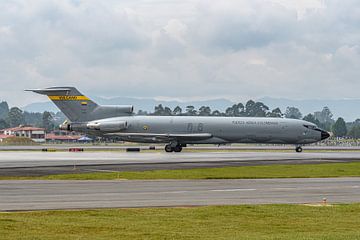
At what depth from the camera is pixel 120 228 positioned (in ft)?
73.3

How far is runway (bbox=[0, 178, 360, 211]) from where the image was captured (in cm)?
2955

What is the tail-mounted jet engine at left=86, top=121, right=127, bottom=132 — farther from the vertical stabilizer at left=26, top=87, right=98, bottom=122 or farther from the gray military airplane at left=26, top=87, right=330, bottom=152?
the vertical stabilizer at left=26, top=87, right=98, bottom=122

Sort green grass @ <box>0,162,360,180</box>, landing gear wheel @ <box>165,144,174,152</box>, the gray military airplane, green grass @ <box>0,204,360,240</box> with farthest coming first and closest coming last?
landing gear wheel @ <box>165,144,174,152</box> → the gray military airplane → green grass @ <box>0,162,360,180</box> → green grass @ <box>0,204,360,240</box>

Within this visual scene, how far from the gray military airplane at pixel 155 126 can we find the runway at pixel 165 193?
45849 millimetres

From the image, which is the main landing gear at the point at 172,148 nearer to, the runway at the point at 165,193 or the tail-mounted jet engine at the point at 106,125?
the tail-mounted jet engine at the point at 106,125

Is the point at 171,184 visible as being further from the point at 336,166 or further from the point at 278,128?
the point at 278,128

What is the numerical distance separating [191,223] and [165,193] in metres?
10.4

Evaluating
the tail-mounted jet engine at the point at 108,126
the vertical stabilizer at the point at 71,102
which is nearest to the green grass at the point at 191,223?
the tail-mounted jet engine at the point at 108,126

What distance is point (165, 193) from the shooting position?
1344 inches

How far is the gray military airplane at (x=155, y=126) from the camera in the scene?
8831 centimetres

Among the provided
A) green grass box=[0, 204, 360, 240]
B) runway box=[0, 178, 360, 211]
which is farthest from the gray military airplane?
green grass box=[0, 204, 360, 240]

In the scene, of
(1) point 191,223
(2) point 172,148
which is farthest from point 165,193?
(2) point 172,148

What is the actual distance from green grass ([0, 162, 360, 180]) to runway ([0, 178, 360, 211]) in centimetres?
391

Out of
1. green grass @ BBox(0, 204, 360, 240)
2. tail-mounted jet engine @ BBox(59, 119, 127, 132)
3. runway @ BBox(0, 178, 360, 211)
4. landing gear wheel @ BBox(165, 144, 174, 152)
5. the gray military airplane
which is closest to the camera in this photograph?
green grass @ BBox(0, 204, 360, 240)
